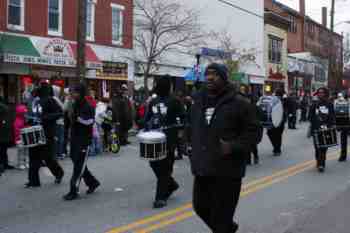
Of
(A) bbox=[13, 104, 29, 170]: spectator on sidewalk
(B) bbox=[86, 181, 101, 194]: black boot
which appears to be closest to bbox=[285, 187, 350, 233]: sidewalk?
(B) bbox=[86, 181, 101, 194]: black boot

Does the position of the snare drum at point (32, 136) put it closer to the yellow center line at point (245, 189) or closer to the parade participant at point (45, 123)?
the parade participant at point (45, 123)

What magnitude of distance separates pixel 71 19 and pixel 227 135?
64.4ft

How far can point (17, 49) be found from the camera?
1939 cm

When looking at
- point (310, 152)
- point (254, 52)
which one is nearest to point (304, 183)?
point (310, 152)

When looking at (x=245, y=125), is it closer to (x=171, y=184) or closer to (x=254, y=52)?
(x=171, y=184)

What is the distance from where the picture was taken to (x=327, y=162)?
11977 mm

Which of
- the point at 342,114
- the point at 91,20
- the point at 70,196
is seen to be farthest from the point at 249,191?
the point at 91,20

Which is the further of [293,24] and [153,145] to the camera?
[293,24]

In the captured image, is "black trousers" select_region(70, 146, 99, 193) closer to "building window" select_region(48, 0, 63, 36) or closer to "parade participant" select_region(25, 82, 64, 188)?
"parade participant" select_region(25, 82, 64, 188)

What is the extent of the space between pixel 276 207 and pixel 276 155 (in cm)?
615

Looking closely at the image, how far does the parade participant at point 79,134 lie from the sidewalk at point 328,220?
10.8ft

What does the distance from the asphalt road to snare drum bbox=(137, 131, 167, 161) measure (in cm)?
74

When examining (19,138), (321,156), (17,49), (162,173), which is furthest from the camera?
(17,49)

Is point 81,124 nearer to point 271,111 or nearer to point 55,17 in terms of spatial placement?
point 271,111
